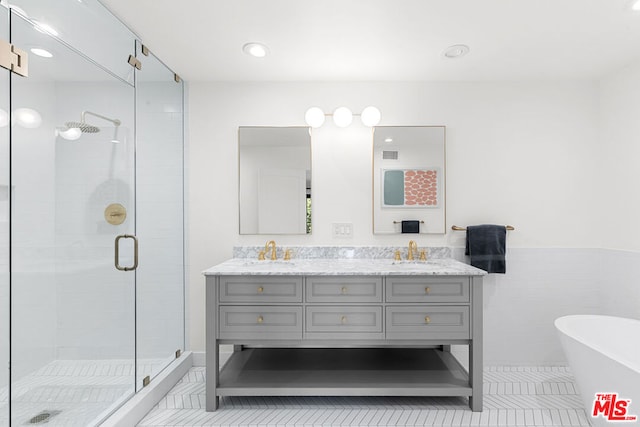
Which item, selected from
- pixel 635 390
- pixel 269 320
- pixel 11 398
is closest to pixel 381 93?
pixel 269 320

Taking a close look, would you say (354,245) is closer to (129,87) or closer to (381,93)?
(381,93)

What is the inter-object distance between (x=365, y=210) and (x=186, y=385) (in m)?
1.79

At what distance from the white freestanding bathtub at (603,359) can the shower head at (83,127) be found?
2703 mm

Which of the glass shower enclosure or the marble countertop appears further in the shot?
the marble countertop

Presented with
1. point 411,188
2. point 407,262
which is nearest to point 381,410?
point 407,262

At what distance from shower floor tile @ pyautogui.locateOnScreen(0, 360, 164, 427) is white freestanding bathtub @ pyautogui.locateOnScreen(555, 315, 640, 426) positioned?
2.46m

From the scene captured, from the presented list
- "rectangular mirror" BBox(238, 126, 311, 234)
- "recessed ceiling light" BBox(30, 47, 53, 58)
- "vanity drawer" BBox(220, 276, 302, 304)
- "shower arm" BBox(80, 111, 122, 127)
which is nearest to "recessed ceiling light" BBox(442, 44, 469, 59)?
"rectangular mirror" BBox(238, 126, 311, 234)

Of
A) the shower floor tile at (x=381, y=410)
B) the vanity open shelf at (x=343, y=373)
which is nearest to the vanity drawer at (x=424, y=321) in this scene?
the vanity open shelf at (x=343, y=373)

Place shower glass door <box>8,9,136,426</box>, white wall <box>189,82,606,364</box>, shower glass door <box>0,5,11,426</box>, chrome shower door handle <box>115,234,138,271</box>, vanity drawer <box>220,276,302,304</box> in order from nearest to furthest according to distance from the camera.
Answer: shower glass door <box>0,5,11,426</box> → shower glass door <box>8,9,136,426</box> → chrome shower door handle <box>115,234,138,271</box> → vanity drawer <box>220,276,302,304</box> → white wall <box>189,82,606,364</box>

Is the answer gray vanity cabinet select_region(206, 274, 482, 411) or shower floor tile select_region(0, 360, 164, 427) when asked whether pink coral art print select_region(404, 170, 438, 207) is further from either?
shower floor tile select_region(0, 360, 164, 427)

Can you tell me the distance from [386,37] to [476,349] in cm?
191

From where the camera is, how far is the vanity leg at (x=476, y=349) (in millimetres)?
2215

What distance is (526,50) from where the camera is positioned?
7.89 feet

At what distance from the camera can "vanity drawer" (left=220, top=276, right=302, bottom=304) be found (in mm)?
2252
